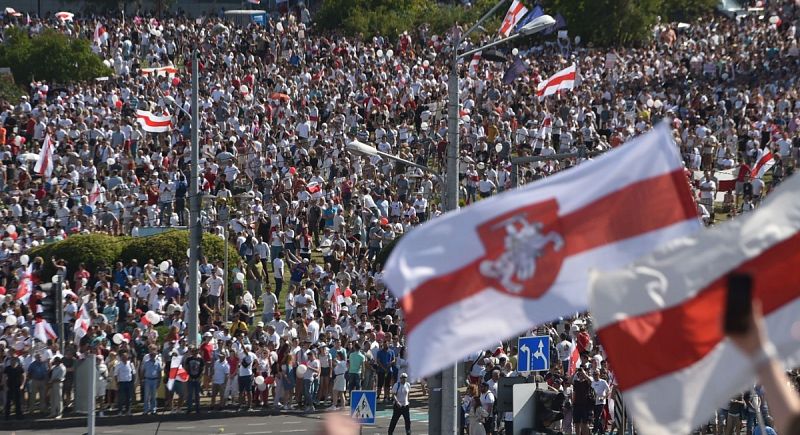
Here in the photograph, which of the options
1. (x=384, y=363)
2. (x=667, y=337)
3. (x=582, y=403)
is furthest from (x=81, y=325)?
(x=667, y=337)

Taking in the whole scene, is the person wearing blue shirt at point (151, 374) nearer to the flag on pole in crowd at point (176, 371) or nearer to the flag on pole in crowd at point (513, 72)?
the flag on pole in crowd at point (176, 371)

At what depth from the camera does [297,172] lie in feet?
129

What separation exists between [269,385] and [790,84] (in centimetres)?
2530

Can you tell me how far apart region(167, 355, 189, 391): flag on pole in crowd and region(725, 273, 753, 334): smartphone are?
938 inches

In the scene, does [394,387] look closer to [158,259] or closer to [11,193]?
[158,259]

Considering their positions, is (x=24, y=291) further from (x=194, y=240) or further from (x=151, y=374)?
(x=151, y=374)

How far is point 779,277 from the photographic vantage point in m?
6.90

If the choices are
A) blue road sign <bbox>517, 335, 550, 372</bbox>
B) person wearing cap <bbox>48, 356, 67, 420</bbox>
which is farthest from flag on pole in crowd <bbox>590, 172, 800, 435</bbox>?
person wearing cap <bbox>48, 356, 67, 420</bbox>

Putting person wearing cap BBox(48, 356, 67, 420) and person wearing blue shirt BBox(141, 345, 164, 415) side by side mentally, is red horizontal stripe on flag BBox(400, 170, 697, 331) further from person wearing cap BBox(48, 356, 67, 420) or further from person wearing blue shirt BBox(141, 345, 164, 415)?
person wearing cap BBox(48, 356, 67, 420)

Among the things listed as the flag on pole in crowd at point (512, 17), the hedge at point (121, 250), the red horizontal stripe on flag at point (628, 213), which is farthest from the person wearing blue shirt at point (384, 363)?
the red horizontal stripe on flag at point (628, 213)

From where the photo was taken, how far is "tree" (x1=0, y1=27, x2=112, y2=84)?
5381cm

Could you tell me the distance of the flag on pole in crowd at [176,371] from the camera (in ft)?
92.9

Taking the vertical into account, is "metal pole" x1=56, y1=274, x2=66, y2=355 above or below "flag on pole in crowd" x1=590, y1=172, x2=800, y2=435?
above

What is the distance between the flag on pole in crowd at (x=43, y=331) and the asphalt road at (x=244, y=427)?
5.24 ft
